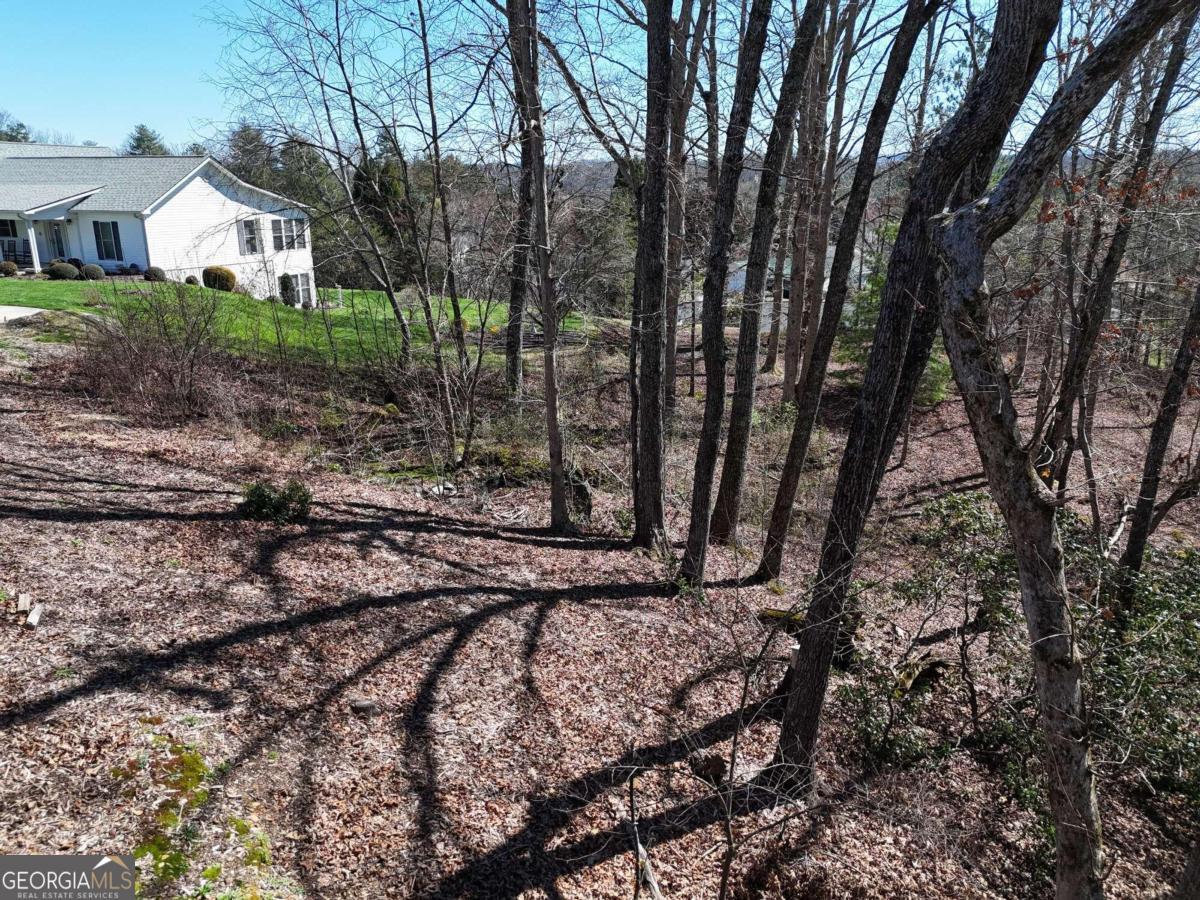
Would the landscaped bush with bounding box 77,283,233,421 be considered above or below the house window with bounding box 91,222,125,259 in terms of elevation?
below

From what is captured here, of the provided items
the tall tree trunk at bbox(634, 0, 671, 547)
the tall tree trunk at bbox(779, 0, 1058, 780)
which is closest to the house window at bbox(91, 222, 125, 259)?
the tall tree trunk at bbox(634, 0, 671, 547)

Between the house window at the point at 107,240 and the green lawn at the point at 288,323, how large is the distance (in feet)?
15.9

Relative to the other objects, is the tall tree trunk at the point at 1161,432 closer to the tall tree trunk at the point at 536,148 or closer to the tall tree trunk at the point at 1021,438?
Result: the tall tree trunk at the point at 1021,438

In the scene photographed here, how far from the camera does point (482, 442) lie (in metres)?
13.1

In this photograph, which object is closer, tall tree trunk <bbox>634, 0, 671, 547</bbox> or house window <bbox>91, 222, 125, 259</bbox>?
tall tree trunk <bbox>634, 0, 671, 547</bbox>

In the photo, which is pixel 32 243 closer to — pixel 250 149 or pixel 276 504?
pixel 250 149

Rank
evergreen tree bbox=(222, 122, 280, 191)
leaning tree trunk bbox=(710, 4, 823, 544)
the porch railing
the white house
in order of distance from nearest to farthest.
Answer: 1. leaning tree trunk bbox=(710, 4, 823, 544)
2. evergreen tree bbox=(222, 122, 280, 191)
3. the white house
4. the porch railing

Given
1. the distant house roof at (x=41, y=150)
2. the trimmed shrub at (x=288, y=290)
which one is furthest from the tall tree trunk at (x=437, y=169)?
the distant house roof at (x=41, y=150)

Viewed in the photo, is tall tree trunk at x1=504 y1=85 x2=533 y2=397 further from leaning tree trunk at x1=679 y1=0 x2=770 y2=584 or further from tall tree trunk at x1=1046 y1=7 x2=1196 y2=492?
tall tree trunk at x1=1046 y1=7 x2=1196 y2=492

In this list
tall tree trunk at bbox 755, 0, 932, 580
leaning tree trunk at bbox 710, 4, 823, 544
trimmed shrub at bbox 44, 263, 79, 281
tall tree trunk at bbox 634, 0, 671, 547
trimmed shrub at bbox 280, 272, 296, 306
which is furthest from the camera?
trimmed shrub at bbox 44, 263, 79, 281

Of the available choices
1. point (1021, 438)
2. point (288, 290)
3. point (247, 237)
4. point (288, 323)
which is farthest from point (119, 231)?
point (1021, 438)

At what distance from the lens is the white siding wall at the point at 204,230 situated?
25.3m

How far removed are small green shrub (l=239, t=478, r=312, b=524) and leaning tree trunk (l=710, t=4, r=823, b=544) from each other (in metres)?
5.32

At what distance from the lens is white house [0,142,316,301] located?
82.6 feet
